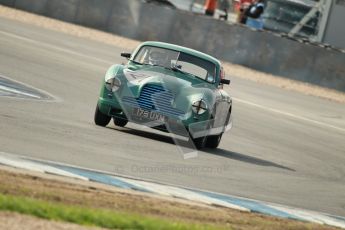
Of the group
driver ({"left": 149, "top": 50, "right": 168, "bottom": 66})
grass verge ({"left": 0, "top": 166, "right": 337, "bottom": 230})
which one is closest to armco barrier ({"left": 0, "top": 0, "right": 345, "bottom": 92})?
driver ({"left": 149, "top": 50, "right": 168, "bottom": 66})

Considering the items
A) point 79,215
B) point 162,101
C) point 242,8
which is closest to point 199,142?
point 162,101

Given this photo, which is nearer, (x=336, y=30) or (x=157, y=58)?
(x=157, y=58)

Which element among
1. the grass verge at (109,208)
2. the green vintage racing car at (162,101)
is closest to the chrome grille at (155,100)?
the green vintage racing car at (162,101)

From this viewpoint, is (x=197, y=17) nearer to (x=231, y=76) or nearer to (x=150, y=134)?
(x=231, y=76)

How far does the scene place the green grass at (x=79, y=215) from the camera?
299 inches

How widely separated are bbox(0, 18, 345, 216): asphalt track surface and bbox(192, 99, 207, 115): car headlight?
53 cm

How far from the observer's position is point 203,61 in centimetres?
1531

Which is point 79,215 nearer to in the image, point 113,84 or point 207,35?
point 113,84

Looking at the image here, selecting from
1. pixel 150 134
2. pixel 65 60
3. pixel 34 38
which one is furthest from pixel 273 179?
pixel 34 38

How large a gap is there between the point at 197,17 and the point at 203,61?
1552 cm

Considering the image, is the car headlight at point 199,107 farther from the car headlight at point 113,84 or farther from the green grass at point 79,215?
the green grass at point 79,215

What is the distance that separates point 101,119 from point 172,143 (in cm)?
95

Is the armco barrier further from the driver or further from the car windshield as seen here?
the driver

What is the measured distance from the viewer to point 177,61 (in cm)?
1502
